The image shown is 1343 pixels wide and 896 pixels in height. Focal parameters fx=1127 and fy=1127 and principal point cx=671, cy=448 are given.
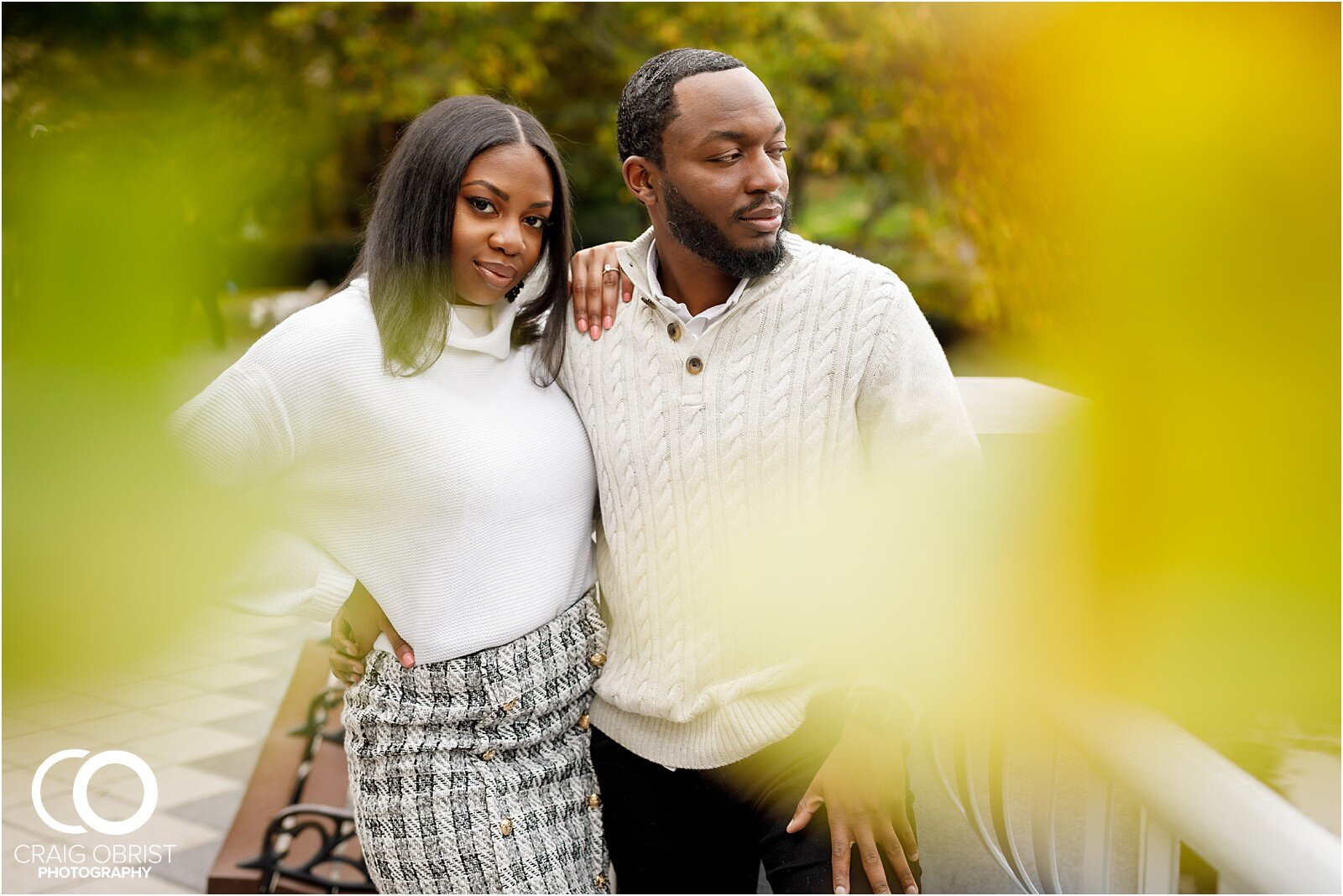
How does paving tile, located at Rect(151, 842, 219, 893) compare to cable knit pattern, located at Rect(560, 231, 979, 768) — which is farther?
paving tile, located at Rect(151, 842, 219, 893)

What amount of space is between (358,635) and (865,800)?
0.80m

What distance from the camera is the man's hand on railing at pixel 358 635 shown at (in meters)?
1.69

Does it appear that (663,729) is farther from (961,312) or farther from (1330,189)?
(961,312)

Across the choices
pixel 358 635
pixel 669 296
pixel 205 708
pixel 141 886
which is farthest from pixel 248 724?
pixel 669 296

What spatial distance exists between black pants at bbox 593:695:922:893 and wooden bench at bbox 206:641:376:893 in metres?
1.23

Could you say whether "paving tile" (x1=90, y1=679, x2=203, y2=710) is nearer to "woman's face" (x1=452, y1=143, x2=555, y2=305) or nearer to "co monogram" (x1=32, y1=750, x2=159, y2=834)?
"co monogram" (x1=32, y1=750, x2=159, y2=834)

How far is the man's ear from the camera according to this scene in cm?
177

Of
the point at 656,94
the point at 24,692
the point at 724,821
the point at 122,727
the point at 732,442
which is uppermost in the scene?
the point at 656,94

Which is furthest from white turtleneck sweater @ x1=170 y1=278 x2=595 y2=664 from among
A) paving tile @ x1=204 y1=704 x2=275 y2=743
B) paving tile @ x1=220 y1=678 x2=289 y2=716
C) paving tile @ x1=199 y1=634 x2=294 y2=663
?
paving tile @ x1=199 y1=634 x2=294 y2=663

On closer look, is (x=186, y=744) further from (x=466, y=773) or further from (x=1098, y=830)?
(x=1098, y=830)

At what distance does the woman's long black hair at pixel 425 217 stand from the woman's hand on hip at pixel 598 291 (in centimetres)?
19

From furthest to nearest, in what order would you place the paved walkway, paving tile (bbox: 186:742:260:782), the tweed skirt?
1. paving tile (bbox: 186:742:260:782)
2. the paved walkway
3. the tweed skirt

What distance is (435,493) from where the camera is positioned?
1618 mm

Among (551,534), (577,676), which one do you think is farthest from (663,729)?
(551,534)
